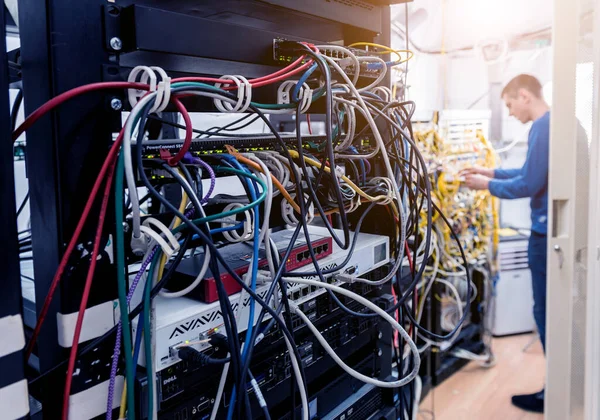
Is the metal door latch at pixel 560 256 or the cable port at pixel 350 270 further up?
the cable port at pixel 350 270

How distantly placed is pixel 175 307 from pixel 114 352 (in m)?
0.11

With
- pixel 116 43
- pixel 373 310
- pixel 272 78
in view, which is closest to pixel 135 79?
pixel 116 43

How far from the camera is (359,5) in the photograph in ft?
3.03

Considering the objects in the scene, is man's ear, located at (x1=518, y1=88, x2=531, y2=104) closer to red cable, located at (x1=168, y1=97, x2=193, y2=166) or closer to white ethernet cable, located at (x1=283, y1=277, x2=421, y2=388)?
white ethernet cable, located at (x1=283, y1=277, x2=421, y2=388)

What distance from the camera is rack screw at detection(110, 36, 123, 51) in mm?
562

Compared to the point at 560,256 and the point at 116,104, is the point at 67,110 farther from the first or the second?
the point at 560,256

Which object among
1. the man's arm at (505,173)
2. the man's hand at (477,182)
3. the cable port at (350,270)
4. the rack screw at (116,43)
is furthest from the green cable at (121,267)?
the man's arm at (505,173)

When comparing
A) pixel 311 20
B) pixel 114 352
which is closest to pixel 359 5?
pixel 311 20

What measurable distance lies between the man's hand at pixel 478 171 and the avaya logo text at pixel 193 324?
6.84 ft

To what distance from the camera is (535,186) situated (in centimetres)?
235

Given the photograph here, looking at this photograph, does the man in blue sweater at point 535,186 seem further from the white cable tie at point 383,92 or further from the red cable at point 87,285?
the red cable at point 87,285

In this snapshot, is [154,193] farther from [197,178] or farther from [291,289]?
[291,289]

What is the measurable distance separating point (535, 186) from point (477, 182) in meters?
Result: 0.26

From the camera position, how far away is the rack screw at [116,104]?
1.82ft
